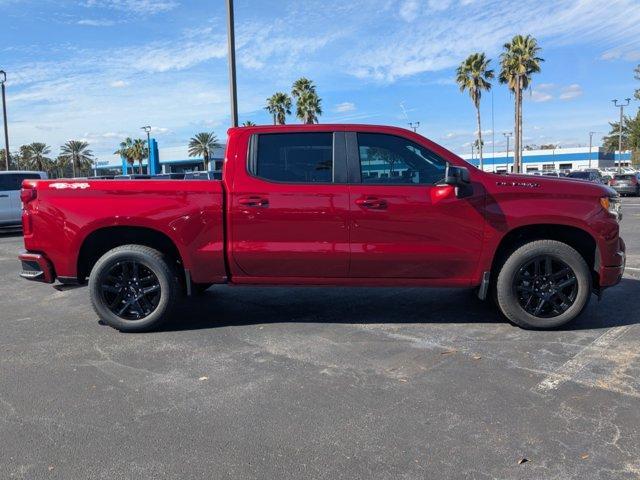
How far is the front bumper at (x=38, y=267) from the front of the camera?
529 centimetres

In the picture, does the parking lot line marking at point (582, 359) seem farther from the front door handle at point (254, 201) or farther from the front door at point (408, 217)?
the front door handle at point (254, 201)

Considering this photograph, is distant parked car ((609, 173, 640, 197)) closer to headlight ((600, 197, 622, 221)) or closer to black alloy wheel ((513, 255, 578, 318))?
headlight ((600, 197, 622, 221))

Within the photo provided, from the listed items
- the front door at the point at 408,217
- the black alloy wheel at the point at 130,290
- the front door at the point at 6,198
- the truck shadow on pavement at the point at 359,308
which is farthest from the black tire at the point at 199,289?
the front door at the point at 6,198

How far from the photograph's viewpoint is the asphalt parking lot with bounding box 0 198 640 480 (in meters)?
2.94

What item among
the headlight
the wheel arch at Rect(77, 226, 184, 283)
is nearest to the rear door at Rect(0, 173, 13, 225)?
the wheel arch at Rect(77, 226, 184, 283)

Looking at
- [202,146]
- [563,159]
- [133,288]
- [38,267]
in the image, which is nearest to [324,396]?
[133,288]

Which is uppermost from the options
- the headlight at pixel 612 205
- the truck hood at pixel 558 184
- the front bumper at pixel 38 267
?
the truck hood at pixel 558 184

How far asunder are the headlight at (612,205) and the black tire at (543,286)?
0.48 metres

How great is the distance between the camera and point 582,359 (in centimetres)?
442

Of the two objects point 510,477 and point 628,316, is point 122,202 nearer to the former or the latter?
point 510,477

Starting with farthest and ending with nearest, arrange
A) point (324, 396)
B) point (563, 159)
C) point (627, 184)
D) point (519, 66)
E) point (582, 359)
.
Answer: point (563, 159) → point (519, 66) → point (627, 184) → point (582, 359) → point (324, 396)

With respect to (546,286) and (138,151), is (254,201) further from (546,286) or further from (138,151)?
(138,151)

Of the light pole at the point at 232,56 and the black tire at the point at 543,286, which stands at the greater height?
the light pole at the point at 232,56

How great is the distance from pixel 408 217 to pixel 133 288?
2715 mm
